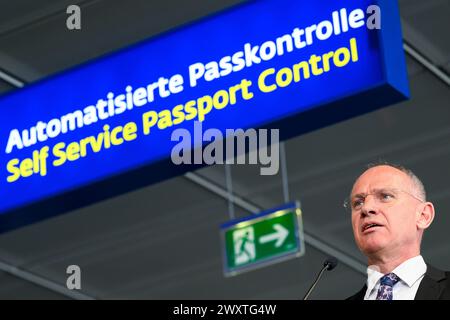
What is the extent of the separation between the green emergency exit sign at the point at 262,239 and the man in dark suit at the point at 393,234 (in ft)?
14.0

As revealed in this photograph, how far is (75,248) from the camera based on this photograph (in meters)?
11.6

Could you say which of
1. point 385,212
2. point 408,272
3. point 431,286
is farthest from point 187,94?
point 431,286

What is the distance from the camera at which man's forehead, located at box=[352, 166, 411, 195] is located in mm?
3594

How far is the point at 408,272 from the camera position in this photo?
342cm

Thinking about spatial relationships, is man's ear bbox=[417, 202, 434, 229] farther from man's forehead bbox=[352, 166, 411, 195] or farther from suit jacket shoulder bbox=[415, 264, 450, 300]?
suit jacket shoulder bbox=[415, 264, 450, 300]

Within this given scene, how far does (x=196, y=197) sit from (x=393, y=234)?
736 centimetres

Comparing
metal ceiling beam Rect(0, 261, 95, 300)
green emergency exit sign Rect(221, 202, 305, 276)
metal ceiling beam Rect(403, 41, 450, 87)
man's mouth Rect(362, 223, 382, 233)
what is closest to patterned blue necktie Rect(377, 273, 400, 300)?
man's mouth Rect(362, 223, 382, 233)

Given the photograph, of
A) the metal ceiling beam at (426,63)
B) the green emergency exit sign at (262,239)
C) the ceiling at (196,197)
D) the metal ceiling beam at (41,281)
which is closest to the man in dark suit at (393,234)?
the green emergency exit sign at (262,239)

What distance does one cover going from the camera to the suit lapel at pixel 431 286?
3.24 m

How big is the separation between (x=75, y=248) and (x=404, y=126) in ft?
11.5

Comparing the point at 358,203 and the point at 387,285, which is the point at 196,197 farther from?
the point at 387,285

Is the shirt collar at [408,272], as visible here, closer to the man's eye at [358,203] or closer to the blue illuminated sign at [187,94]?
the man's eye at [358,203]
